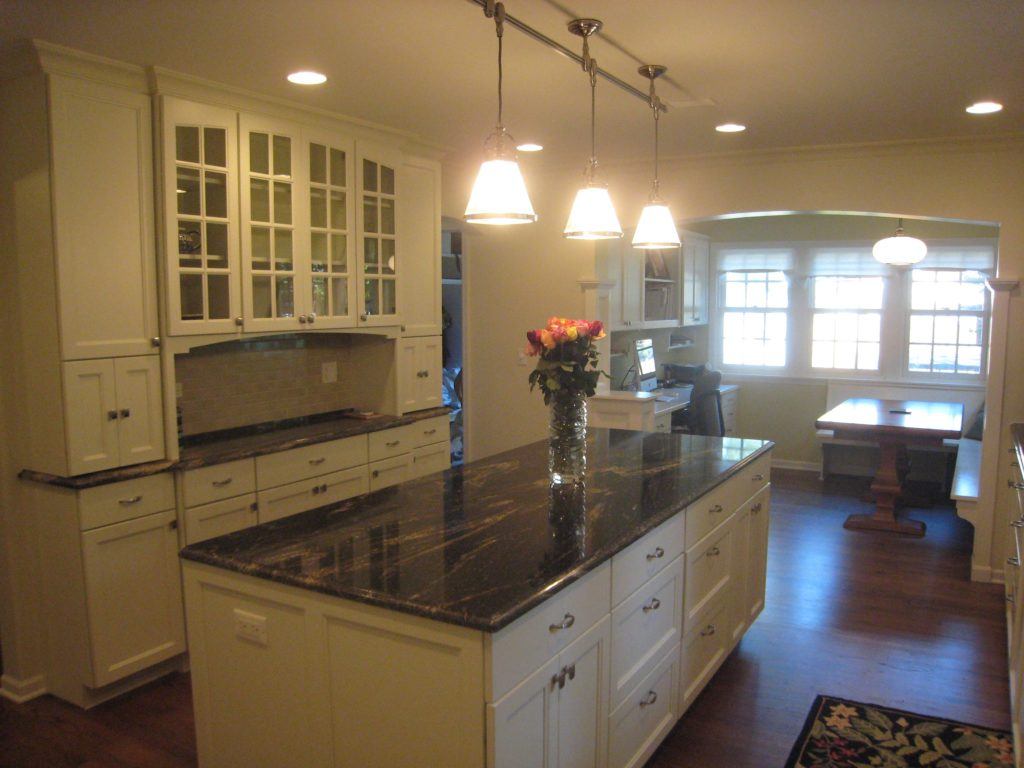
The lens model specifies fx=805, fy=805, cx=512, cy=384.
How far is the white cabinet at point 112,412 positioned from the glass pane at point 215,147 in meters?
0.88

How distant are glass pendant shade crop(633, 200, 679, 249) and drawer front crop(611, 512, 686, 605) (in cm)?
106

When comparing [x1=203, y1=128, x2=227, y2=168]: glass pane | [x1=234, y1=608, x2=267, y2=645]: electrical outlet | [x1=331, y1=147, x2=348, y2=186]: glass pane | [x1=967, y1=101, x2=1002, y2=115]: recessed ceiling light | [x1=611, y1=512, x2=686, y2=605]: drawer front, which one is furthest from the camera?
[x1=331, y1=147, x2=348, y2=186]: glass pane

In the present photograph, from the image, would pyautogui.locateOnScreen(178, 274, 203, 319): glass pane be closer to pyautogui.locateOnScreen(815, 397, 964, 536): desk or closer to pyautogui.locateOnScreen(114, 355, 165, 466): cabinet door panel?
pyautogui.locateOnScreen(114, 355, 165, 466): cabinet door panel

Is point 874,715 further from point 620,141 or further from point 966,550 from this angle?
point 620,141

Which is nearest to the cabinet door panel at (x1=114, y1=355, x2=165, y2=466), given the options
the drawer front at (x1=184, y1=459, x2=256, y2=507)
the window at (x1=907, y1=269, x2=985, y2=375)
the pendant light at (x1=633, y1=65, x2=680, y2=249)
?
the drawer front at (x1=184, y1=459, x2=256, y2=507)

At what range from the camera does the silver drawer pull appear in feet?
6.27

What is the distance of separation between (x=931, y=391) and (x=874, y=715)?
4510mm

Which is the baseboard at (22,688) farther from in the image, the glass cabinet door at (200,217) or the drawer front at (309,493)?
the glass cabinet door at (200,217)

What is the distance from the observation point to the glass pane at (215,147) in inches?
133

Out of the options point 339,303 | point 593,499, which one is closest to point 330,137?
point 339,303

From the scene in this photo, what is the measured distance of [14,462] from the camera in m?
3.14

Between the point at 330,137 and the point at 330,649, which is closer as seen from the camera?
the point at 330,649

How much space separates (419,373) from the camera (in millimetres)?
4621

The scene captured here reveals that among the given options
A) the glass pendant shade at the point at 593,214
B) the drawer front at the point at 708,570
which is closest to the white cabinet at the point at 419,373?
the glass pendant shade at the point at 593,214
